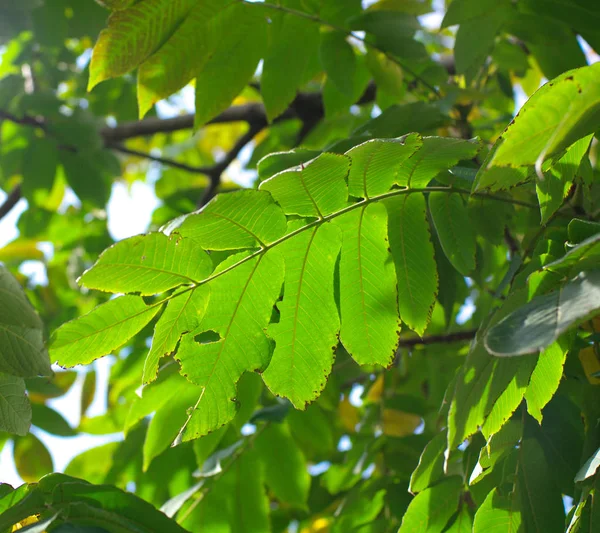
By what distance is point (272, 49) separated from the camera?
1.41 metres

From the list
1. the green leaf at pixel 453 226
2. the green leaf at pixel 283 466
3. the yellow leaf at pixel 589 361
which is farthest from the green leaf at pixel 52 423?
the yellow leaf at pixel 589 361

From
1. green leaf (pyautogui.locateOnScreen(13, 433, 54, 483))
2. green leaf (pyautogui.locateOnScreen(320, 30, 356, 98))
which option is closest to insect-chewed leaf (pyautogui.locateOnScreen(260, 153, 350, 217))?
green leaf (pyautogui.locateOnScreen(320, 30, 356, 98))

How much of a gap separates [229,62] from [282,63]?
145mm

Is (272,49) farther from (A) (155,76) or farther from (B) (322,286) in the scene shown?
(B) (322,286)

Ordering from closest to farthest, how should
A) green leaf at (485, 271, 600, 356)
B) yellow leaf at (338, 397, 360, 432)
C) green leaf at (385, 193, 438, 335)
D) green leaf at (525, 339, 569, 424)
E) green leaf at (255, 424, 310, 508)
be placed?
green leaf at (485, 271, 600, 356) < green leaf at (525, 339, 569, 424) < green leaf at (385, 193, 438, 335) < green leaf at (255, 424, 310, 508) < yellow leaf at (338, 397, 360, 432)

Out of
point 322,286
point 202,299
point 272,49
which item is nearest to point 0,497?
point 202,299

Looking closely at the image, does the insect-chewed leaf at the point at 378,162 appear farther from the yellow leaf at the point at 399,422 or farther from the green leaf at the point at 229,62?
the yellow leaf at the point at 399,422

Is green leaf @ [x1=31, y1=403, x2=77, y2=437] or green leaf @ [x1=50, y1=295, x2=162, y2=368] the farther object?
green leaf @ [x1=31, y1=403, x2=77, y2=437]

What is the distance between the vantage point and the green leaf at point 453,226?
112 centimetres

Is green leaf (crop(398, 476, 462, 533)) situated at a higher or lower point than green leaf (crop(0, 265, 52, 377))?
lower

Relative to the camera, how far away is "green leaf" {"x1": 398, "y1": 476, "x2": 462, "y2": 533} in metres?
1.05

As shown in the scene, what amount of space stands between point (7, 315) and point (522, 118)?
24.9 inches

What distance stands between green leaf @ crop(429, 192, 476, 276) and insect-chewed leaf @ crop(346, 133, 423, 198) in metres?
0.12

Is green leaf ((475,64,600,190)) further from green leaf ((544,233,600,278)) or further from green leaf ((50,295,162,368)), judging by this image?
green leaf ((50,295,162,368))
